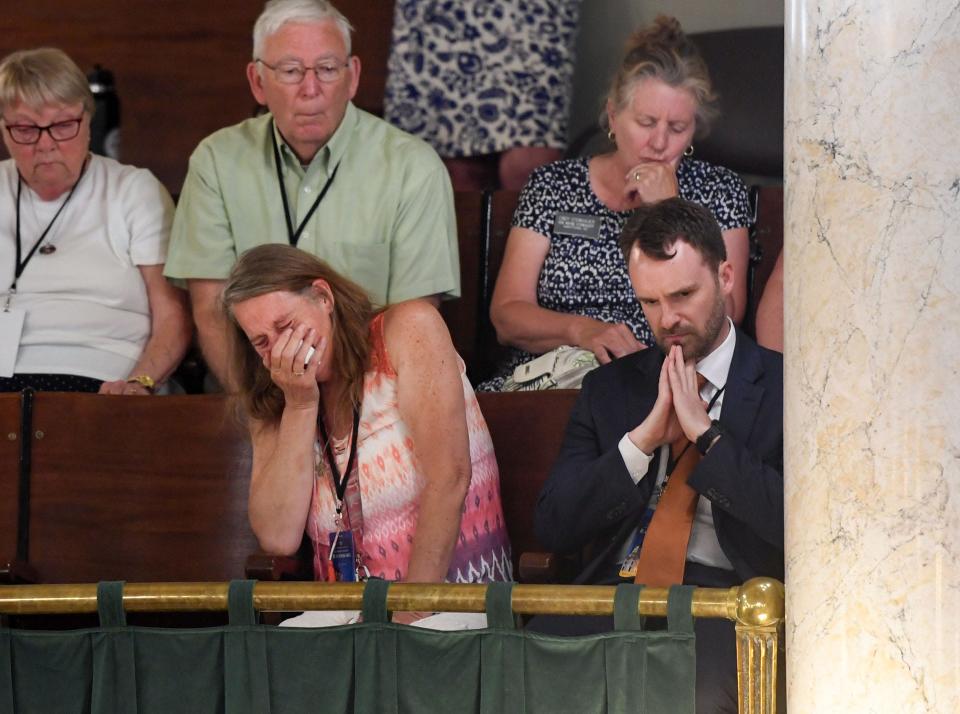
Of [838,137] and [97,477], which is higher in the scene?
[838,137]

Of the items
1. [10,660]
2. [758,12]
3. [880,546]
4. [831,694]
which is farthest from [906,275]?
[758,12]

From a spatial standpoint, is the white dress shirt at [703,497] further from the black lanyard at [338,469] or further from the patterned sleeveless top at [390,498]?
the black lanyard at [338,469]

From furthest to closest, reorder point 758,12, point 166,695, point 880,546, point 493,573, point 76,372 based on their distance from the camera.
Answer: point 758,12, point 76,372, point 493,573, point 166,695, point 880,546

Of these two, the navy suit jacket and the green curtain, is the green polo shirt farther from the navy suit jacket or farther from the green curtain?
the green curtain

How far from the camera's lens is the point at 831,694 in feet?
7.00

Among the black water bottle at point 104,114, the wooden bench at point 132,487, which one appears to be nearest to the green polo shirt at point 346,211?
the wooden bench at point 132,487

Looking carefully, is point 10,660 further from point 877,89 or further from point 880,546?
point 877,89

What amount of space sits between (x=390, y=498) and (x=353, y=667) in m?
0.46

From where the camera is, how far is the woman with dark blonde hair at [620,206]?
3521mm

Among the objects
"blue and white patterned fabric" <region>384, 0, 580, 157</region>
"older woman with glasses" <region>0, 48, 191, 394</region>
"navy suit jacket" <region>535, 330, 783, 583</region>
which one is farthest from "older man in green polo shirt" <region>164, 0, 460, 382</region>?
"navy suit jacket" <region>535, 330, 783, 583</region>

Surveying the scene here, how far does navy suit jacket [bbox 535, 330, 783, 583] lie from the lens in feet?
8.50

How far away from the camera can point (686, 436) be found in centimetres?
275

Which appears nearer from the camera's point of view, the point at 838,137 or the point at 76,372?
the point at 838,137

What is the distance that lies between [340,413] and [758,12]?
2326 millimetres
